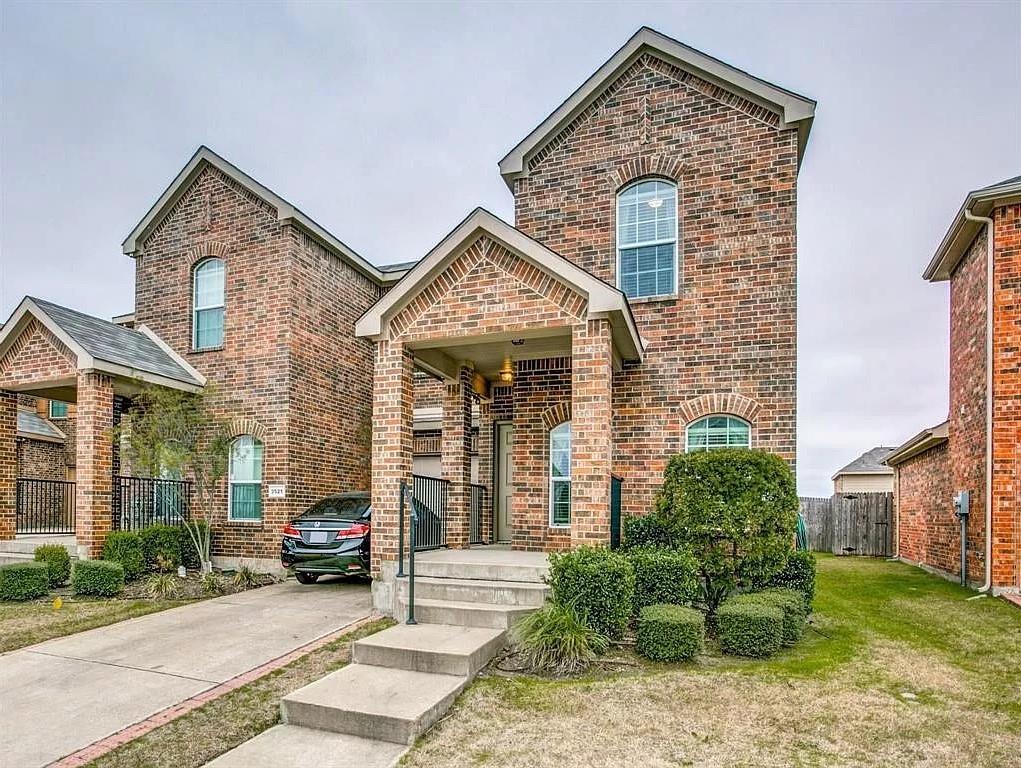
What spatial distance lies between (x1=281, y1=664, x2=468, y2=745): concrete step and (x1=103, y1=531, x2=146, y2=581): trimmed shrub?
22.9 feet

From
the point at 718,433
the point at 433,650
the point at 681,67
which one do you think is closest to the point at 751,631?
the point at 433,650

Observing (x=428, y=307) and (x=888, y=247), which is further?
Answer: (x=888, y=247)

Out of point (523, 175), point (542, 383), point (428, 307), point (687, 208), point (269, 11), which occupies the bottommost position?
point (542, 383)

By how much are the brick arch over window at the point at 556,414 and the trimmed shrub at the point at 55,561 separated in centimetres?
810

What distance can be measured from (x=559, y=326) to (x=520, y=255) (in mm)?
1005

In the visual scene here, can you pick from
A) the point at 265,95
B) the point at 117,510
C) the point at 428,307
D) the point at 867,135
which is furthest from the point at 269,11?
the point at 867,135

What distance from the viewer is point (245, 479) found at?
41.2 ft

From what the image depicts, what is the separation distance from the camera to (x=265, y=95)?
1886 centimetres

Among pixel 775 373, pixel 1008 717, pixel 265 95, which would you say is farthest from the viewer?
pixel 265 95

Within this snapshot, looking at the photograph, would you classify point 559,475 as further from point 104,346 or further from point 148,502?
point 104,346

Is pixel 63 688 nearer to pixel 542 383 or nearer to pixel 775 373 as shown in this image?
pixel 542 383

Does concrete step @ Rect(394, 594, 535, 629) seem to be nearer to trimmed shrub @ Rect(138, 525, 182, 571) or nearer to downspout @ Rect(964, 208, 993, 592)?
trimmed shrub @ Rect(138, 525, 182, 571)

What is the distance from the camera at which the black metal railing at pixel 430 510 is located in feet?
29.3

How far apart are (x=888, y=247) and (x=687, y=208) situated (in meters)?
12.9
